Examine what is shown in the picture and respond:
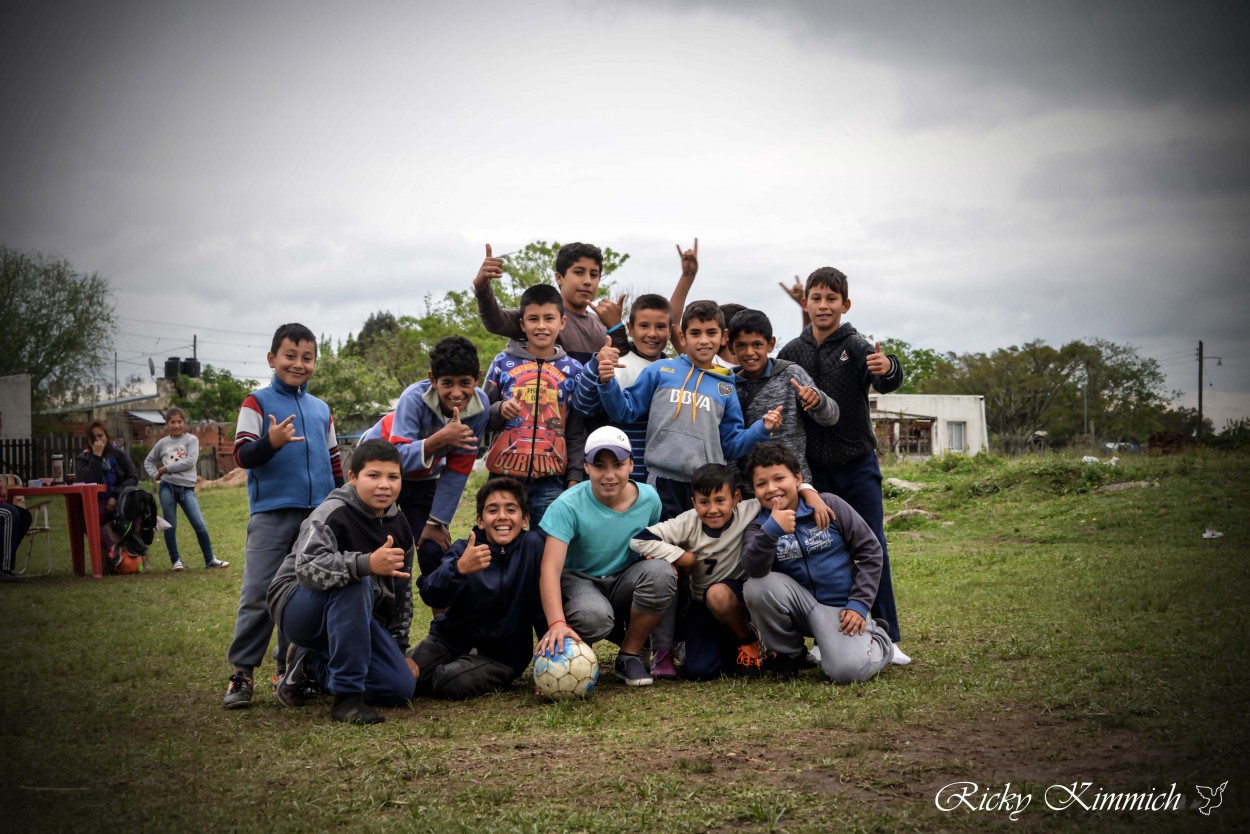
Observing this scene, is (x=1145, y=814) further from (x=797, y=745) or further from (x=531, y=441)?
(x=531, y=441)

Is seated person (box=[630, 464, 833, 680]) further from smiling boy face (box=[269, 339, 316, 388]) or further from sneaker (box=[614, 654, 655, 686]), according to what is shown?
smiling boy face (box=[269, 339, 316, 388])

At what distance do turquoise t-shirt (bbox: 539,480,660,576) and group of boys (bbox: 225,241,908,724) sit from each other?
0.01m

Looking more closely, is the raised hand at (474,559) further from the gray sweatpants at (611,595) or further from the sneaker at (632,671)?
the sneaker at (632,671)

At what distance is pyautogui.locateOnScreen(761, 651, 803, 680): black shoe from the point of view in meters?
5.01

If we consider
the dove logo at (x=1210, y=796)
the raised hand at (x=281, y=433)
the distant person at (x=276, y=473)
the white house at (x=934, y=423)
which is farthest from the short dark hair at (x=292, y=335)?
the white house at (x=934, y=423)

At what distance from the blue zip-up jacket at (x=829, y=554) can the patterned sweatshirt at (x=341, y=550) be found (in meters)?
1.82

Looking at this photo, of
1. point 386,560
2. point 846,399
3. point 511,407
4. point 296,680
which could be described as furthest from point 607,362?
point 296,680

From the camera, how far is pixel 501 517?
4.91 m

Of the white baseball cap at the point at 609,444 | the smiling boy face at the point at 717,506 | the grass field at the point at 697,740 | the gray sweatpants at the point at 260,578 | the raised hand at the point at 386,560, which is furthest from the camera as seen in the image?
the smiling boy face at the point at 717,506

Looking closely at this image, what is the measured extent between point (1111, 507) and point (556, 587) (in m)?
10.5

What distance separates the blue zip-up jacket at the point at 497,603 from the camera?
16.0 ft

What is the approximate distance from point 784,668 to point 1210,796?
2.38m

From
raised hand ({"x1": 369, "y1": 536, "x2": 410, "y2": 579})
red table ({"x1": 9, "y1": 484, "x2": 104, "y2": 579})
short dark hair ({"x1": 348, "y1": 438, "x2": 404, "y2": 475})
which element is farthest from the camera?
red table ({"x1": 9, "y1": 484, "x2": 104, "y2": 579})

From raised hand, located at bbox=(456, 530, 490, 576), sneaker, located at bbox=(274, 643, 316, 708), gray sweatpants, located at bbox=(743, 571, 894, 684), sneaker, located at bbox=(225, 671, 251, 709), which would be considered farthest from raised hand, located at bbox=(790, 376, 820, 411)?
sneaker, located at bbox=(225, 671, 251, 709)
